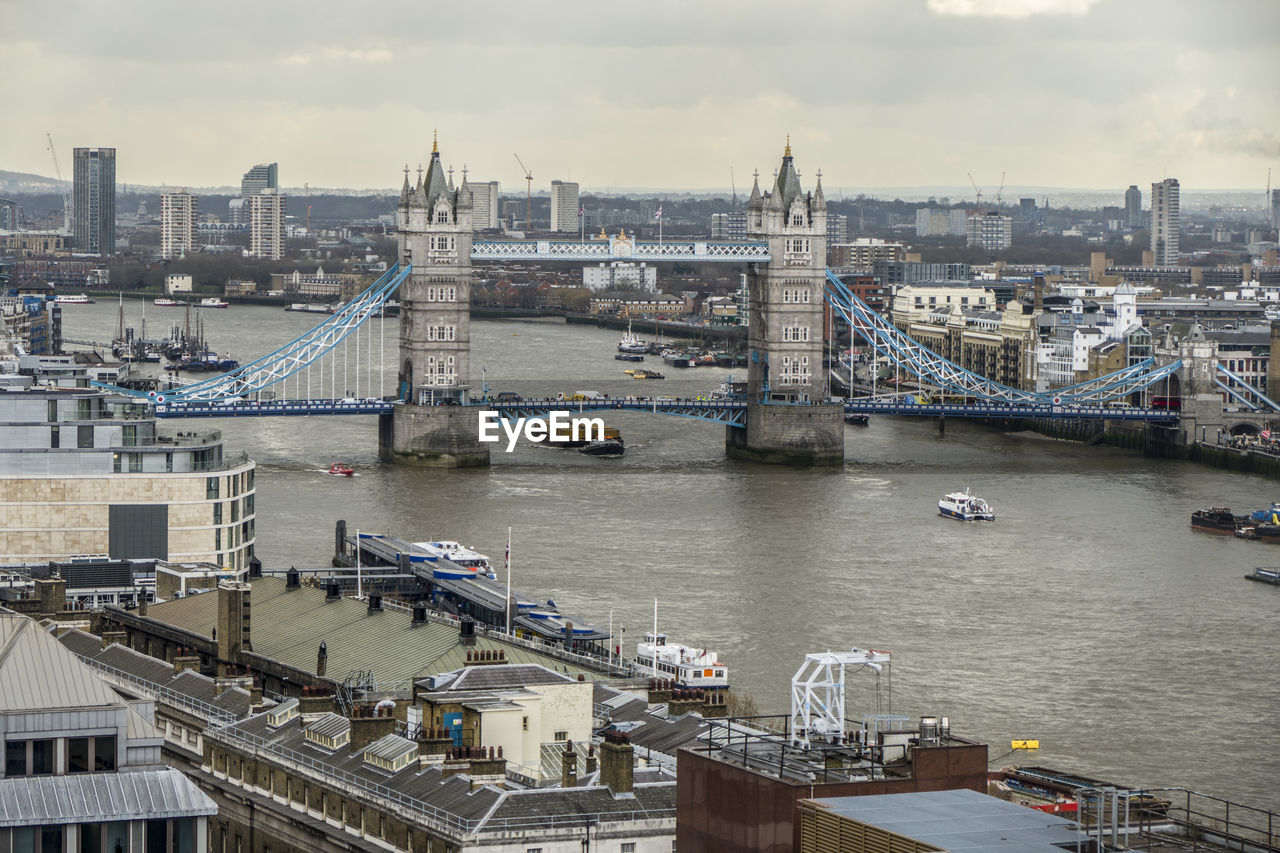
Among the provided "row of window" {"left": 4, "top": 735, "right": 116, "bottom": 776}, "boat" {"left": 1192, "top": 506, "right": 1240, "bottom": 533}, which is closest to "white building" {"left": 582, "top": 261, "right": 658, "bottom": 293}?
"boat" {"left": 1192, "top": 506, "right": 1240, "bottom": 533}

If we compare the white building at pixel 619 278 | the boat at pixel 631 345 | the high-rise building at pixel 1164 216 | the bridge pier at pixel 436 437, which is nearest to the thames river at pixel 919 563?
the bridge pier at pixel 436 437

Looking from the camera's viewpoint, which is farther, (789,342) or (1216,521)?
(789,342)

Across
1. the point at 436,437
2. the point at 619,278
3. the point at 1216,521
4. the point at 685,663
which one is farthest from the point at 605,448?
the point at 619,278

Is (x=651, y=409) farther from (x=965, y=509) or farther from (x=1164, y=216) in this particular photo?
(x=1164, y=216)

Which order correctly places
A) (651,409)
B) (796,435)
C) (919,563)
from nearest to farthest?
(919,563) < (796,435) < (651,409)

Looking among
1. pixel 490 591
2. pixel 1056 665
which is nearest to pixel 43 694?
pixel 490 591

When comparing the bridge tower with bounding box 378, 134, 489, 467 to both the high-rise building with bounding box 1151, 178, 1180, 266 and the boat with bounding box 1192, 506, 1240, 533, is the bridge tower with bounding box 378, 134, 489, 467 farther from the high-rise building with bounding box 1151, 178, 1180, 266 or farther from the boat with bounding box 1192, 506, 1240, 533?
the high-rise building with bounding box 1151, 178, 1180, 266
